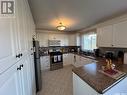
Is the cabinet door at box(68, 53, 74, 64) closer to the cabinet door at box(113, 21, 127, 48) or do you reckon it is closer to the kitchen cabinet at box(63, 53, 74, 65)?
the kitchen cabinet at box(63, 53, 74, 65)

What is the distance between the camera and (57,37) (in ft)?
17.6

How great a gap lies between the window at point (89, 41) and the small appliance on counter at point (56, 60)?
1.52 metres

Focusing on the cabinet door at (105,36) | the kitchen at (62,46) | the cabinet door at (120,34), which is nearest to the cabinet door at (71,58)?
the kitchen at (62,46)

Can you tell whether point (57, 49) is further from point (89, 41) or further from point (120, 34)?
point (120, 34)

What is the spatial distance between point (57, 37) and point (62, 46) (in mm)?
754

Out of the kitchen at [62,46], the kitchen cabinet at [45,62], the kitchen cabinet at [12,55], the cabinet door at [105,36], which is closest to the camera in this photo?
the kitchen cabinet at [12,55]

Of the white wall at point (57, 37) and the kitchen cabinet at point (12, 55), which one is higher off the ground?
the white wall at point (57, 37)

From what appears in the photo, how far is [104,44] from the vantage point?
3064mm

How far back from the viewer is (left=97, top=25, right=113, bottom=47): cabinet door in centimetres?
284

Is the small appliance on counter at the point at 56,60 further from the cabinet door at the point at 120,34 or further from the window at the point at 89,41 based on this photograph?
the cabinet door at the point at 120,34

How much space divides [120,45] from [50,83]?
2.64 metres

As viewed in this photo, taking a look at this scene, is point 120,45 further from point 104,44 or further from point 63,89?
point 63,89

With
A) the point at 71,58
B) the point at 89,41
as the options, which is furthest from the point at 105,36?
the point at 71,58

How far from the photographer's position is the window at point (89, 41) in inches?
174
